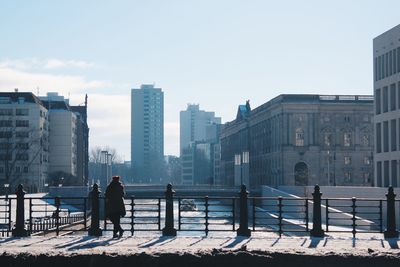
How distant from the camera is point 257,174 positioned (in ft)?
577

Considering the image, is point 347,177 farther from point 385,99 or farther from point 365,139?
point 385,99

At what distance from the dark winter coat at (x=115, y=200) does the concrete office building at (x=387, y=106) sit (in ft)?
212

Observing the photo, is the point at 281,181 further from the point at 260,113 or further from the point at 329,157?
the point at 260,113

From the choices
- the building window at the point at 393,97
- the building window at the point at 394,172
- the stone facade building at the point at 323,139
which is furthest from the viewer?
the stone facade building at the point at 323,139

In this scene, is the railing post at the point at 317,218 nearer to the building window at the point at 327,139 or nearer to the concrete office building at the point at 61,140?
the building window at the point at 327,139

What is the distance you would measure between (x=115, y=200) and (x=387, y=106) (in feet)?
228

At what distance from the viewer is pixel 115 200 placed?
90.9 ft

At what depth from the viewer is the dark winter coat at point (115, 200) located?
90.8 ft

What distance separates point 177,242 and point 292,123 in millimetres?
123465

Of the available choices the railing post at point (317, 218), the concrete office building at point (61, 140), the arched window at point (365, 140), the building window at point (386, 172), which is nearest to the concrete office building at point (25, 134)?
the concrete office building at point (61, 140)

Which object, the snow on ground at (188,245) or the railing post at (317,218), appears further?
the railing post at (317,218)

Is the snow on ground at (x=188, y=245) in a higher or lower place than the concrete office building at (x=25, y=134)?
lower

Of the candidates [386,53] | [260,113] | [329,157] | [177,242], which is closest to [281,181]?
[329,157]

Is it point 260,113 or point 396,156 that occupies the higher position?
point 260,113
